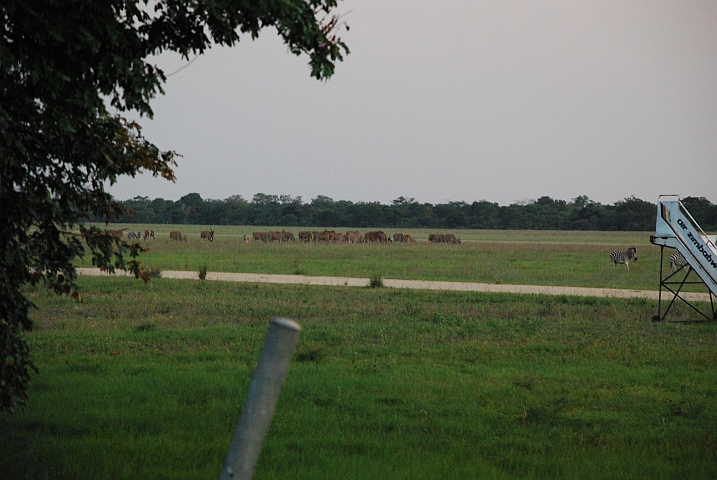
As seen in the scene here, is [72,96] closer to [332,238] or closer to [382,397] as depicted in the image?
[382,397]

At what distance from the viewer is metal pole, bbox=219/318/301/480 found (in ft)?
8.89

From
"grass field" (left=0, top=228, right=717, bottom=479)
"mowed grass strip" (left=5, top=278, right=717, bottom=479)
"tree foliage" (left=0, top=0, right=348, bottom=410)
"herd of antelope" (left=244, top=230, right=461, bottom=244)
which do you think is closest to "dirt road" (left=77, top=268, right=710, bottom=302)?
"grass field" (left=0, top=228, right=717, bottom=479)

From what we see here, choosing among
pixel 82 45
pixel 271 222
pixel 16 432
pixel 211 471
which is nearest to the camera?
pixel 82 45

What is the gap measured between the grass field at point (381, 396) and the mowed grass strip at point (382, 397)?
28mm

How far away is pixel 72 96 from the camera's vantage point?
5219mm

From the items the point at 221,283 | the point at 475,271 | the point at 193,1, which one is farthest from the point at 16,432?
the point at 475,271

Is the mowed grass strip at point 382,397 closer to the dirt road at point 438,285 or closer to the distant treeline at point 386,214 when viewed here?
the dirt road at point 438,285

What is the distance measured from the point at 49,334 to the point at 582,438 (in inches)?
383

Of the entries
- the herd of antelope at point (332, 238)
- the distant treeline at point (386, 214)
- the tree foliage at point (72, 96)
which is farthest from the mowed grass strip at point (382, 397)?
the distant treeline at point (386, 214)

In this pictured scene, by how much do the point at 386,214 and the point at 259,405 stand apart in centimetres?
13791

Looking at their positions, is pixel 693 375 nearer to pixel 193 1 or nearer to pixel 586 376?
pixel 586 376

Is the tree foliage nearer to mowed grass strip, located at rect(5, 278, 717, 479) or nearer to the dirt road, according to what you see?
mowed grass strip, located at rect(5, 278, 717, 479)

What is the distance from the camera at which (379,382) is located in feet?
30.5

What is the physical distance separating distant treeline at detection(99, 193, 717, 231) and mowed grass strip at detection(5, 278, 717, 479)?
113m
